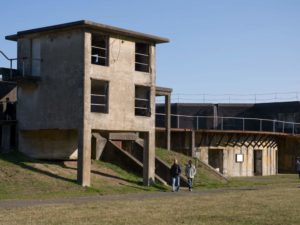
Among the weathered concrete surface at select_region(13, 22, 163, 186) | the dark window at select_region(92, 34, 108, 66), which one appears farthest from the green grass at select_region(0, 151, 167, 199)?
the dark window at select_region(92, 34, 108, 66)

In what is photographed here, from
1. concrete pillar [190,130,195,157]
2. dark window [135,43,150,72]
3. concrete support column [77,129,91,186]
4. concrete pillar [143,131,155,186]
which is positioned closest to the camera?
concrete support column [77,129,91,186]

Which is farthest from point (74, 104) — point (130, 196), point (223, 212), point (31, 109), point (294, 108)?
point (294, 108)

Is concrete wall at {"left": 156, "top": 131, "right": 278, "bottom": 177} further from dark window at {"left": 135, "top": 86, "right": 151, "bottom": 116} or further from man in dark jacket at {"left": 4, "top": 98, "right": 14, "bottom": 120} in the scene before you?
man in dark jacket at {"left": 4, "top": 98, "right": 14, "bottom": 120}

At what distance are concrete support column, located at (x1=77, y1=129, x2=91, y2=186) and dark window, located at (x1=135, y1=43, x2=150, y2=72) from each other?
611 cm

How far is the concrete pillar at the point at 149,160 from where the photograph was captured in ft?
113

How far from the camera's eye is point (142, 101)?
3619 cm

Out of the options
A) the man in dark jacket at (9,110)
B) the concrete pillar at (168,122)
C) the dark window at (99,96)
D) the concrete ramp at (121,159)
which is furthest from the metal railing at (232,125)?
the man in dark jacket at (9,110)

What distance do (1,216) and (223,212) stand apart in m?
6.82

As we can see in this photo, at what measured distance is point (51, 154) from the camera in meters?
34.9

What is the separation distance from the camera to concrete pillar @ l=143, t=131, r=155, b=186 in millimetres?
34500

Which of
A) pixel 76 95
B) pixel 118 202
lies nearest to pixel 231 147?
pixel 76 95

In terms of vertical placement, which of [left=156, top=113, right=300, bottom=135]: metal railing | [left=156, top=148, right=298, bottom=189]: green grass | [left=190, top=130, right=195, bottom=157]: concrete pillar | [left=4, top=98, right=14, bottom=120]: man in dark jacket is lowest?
[left=156, top=148, right=298, bottom=189]: green grass

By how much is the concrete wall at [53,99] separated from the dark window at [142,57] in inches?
184

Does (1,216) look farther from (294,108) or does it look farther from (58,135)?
(294,108)
